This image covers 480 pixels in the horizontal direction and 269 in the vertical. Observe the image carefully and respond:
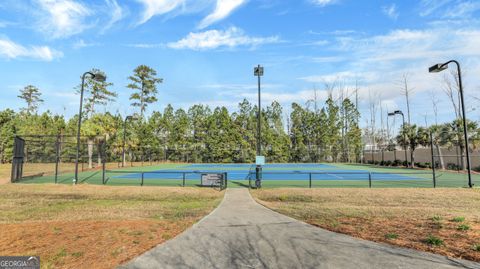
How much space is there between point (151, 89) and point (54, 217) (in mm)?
55201

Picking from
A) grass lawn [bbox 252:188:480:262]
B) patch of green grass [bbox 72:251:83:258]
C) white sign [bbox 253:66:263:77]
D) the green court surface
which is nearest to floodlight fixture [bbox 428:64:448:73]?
the green court surface

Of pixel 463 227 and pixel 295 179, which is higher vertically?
pixel 463 227

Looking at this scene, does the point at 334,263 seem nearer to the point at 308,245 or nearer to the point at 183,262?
the point at 308,245

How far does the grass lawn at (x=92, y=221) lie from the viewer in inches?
209

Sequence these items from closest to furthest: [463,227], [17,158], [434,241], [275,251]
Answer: [275,251] < [434,241] < [463,227] < [17,158]

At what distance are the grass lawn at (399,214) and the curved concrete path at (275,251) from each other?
0.69m

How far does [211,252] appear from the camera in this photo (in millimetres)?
5273

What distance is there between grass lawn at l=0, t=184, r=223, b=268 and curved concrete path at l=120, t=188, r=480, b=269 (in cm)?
68

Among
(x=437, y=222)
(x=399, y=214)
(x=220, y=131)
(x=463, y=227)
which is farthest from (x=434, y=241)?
(x=220, y=131)

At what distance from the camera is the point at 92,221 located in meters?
7.91

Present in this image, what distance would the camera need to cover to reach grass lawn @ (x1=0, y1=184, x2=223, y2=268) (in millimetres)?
5312

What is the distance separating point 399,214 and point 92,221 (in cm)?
1009

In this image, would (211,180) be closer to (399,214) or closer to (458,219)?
(399,214)

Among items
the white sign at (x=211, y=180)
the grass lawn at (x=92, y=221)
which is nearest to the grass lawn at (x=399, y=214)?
the white sign at (x=211, y=180)
